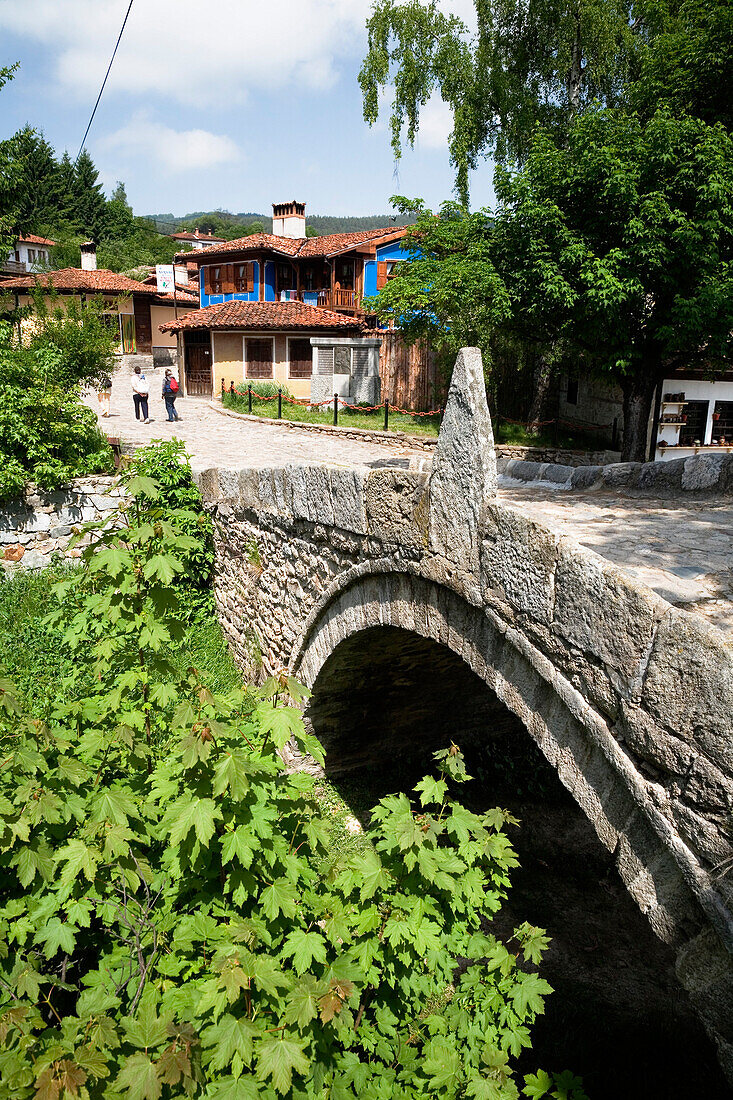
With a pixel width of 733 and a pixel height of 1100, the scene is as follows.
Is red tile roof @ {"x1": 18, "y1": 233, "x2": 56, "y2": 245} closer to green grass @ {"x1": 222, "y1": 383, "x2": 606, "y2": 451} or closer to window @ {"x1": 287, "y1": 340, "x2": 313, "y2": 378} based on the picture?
window @ {"x1": 287, "y1": 340, "x2": 313, "y2": 378}

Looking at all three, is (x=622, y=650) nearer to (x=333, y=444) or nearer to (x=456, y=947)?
(x=456, y=947)

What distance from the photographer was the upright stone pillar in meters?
3.89

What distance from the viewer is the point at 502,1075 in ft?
9.07

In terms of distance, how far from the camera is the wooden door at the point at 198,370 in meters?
25.1

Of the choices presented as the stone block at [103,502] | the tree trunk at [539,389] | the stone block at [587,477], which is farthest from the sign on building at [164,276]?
the stone block at [587,477]

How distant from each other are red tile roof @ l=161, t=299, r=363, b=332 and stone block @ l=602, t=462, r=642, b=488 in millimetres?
18626

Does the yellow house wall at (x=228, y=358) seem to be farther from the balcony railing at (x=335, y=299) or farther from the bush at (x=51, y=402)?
the bush at (x=51, y=402)

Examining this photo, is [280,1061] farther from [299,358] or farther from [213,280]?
[213,280]

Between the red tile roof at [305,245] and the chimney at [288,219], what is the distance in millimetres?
1337

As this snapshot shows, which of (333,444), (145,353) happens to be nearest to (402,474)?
(333,444)

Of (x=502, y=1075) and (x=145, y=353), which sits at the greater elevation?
(x=145, y=353)

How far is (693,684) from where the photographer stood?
2.48 metres

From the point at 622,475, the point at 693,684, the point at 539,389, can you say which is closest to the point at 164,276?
the point at 539,389

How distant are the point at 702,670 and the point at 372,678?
4.70 meters
